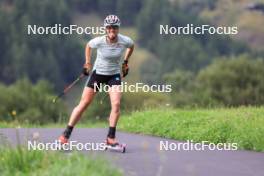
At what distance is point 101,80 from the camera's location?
38.3 ft

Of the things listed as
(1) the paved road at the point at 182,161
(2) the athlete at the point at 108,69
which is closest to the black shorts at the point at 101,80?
(2) the athlete at the point at 108,69

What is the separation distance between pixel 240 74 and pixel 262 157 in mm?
80577

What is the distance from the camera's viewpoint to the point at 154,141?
14.0m

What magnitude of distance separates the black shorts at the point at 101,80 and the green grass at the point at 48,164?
2409 mm

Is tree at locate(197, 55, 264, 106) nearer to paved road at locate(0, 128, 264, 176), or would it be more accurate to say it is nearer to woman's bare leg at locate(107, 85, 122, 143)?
paved road at locate(0, 128, 264, 176)

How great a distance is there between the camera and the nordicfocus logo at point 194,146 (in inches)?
497

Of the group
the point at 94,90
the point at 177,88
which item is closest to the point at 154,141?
the point at 94,90

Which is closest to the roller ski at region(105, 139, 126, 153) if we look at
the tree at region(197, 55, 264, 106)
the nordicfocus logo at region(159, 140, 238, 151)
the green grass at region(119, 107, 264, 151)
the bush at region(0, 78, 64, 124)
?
the nordicfocus logo at region(159, 140, 238, 151)

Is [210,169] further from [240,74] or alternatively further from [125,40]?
[240,74]

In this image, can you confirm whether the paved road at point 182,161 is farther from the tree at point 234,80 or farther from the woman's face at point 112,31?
the tree at point 234,80

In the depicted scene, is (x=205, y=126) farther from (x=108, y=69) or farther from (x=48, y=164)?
(x=48, y=164)

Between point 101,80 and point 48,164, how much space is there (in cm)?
320

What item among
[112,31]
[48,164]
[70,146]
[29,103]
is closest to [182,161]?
[70,146]

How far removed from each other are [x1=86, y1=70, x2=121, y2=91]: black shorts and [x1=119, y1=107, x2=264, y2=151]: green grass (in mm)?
2702
